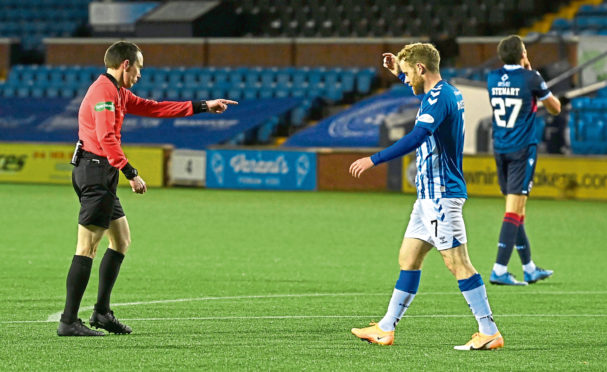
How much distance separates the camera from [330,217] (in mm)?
18125

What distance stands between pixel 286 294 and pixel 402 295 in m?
2.83

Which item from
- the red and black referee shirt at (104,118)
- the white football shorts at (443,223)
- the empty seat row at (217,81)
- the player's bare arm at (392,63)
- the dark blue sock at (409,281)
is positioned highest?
the empty seat row at (217,81)

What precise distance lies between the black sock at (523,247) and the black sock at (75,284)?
195 inches

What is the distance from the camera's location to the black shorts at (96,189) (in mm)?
A: 7281

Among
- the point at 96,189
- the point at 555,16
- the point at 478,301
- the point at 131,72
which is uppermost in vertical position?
the point at 555,16

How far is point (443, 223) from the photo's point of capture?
22.9 ft

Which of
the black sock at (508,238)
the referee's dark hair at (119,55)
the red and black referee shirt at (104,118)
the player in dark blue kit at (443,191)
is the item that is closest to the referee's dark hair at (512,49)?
the black sock at (508,238)

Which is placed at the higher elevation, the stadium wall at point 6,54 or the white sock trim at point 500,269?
the stadium wall at point 6,54

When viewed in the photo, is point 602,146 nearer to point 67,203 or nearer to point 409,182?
point 409,182

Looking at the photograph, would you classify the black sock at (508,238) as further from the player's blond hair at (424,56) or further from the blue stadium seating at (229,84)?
the blue stadium seating at (229,84)

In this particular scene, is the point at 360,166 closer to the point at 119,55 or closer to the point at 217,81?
the point at 119,55

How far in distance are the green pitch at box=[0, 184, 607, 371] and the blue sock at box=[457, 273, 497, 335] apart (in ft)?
0.55

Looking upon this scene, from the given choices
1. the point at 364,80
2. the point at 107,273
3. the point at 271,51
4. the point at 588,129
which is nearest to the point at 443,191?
the point at 107,273

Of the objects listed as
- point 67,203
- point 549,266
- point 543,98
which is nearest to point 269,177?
point 67,203
